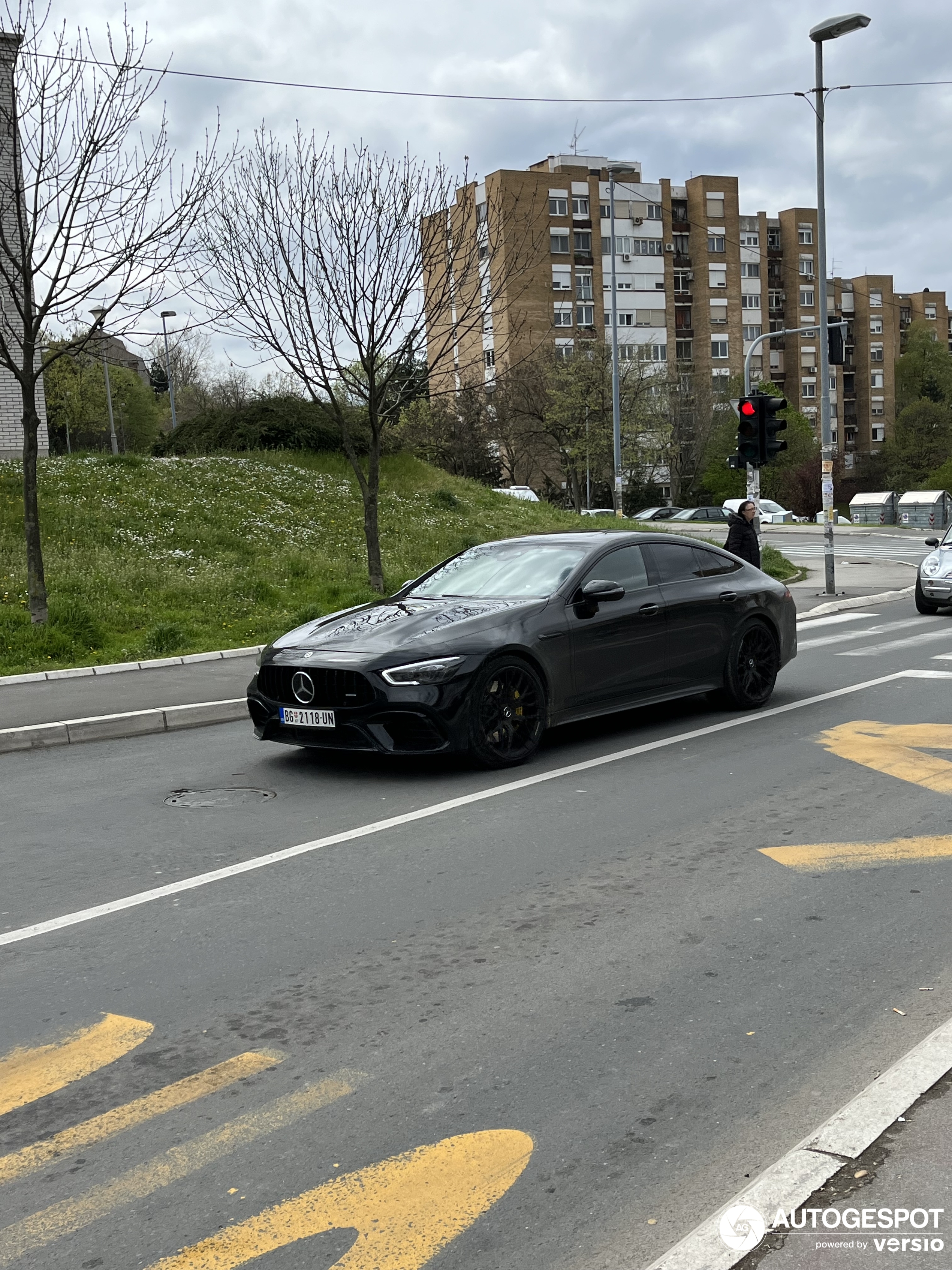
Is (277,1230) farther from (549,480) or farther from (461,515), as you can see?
(549,480)

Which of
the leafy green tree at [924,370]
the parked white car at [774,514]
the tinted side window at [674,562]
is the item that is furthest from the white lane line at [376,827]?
the leafy green tree at [924,370]

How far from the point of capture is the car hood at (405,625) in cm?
808

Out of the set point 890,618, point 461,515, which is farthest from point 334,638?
point 461,515

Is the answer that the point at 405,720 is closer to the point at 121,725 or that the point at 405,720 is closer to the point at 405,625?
the point at 405,625

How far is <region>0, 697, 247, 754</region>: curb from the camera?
33.1ft

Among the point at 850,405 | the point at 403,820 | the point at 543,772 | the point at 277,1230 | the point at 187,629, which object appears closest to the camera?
the point at 277,1230

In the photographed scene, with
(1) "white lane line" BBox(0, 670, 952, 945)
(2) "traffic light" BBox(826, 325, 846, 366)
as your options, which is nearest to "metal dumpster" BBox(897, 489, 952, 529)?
(2) "traffic light" BBox(826, 325, 846, 366)

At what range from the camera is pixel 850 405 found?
11425 cm

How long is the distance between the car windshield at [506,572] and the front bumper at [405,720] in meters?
1.23

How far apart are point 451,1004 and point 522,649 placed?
4.09 metres

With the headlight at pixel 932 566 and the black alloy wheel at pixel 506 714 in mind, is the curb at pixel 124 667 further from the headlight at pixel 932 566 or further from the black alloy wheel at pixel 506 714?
the headlight at pixel 932 566

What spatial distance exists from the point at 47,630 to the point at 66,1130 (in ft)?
38.7

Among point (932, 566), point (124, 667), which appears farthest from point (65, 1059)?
point (932, 566)

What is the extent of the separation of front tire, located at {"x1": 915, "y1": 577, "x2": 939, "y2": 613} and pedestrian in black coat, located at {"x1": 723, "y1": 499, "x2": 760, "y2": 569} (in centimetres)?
331
